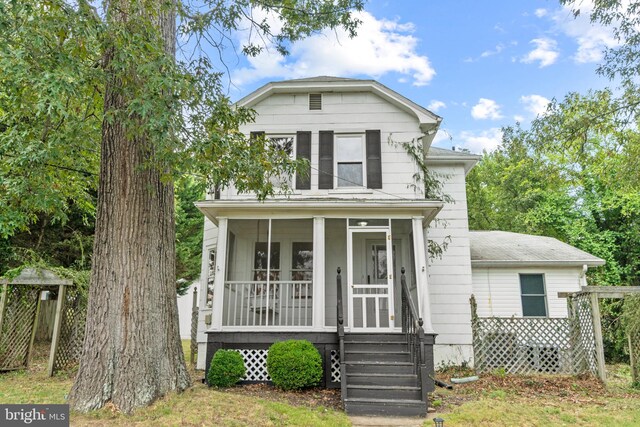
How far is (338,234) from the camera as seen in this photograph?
10688mm

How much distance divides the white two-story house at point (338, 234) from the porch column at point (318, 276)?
22mm

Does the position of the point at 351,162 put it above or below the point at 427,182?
above

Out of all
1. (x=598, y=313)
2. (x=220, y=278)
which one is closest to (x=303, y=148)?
(x=220, y=278)

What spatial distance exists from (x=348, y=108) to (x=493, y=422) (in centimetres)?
752

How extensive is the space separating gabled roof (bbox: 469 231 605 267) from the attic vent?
262 inches

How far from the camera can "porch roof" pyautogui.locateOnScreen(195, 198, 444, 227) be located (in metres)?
8.83

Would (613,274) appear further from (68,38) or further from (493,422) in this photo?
(68,38)

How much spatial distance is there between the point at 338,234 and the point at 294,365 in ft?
13.2

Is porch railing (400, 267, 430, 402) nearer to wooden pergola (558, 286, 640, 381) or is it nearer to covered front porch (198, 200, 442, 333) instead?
covered front porch (198, 200, 442, 333)

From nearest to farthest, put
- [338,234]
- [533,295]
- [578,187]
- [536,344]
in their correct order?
1. [536,344]
2. [338,234]
3. [533,295]
4. [578,187]

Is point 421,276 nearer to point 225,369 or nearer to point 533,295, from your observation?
point 225,369

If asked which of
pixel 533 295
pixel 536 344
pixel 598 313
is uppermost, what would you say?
pixel 533 295

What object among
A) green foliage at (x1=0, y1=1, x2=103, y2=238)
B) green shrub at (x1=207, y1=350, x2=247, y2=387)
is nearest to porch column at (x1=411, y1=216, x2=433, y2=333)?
green shrub at (x1=207, y1=350, x2=247, y2=387)

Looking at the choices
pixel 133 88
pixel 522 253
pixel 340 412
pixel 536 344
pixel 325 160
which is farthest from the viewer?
pixel 522 253
